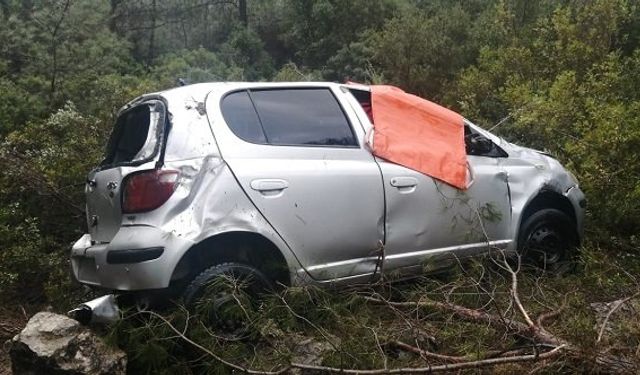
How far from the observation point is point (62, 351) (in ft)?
10.7

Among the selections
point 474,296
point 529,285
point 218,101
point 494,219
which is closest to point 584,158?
point 494,219

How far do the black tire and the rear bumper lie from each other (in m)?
2.74

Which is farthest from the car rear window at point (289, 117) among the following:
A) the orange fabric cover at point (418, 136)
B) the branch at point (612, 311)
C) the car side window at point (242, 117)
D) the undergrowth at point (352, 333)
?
the branch at point (612, 311)

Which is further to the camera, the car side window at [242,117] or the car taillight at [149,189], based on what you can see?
the car side window at [242,117]

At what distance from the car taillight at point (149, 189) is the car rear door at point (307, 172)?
1.19ft

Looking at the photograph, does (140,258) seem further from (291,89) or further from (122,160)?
(291,89)

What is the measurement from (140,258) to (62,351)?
2.02 ft

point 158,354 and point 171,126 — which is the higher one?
point 171,126

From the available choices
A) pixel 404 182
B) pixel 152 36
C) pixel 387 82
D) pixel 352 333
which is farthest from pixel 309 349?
pixel 152 36

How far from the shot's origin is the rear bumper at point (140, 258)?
3.37 m

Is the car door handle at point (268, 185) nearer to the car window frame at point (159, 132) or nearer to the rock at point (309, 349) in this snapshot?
the car window frame at point (159, 132)

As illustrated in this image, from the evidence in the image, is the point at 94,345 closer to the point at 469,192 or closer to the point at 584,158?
the point at 469,192

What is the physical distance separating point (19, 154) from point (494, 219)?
4.70m

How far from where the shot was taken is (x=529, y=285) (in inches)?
163
